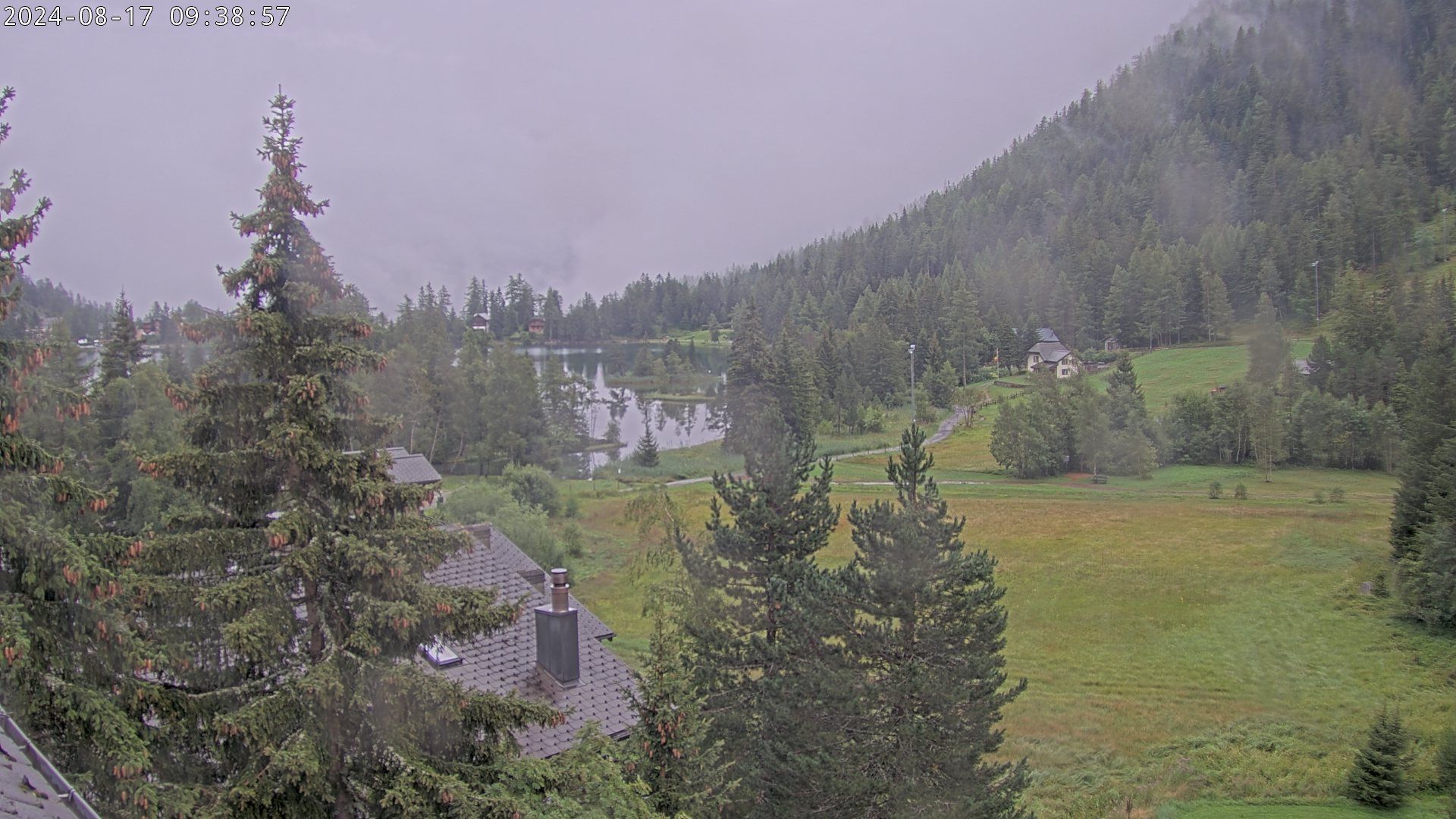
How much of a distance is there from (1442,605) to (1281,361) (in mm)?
40221

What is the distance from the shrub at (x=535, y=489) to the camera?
139ft

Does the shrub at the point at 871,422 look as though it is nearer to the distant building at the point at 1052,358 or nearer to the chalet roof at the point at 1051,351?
the distant building at the point at 1052,358

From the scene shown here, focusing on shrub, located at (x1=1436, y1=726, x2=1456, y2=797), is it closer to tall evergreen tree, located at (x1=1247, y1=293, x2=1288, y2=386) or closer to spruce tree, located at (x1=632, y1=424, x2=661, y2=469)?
tall evergreen tree, located at (x1=1247, y1=293, x2=1288, y2=386)

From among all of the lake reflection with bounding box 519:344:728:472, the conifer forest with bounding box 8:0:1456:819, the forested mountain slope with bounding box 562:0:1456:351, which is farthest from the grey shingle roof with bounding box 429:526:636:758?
the forested mountain slope with bounding box 562:0:1456:351

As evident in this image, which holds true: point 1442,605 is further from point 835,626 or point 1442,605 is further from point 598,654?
point 598,654

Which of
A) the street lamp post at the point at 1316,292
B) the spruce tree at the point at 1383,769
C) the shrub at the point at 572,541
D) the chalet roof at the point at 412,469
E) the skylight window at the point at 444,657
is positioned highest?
the street lamp post at the point at 1316,292

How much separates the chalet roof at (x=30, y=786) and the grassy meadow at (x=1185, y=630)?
6532 millimetres

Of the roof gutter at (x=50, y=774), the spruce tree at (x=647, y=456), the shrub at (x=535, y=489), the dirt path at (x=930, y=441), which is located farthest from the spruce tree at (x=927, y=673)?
the spruce tree at (x=647, y=456)

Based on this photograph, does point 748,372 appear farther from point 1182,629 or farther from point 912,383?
point 1182,629

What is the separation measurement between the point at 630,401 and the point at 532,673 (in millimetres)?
80263

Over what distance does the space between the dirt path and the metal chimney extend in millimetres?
37209

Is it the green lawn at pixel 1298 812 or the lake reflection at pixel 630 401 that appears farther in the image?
the lake reflection at pixel 630 401

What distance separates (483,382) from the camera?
58.9 metres

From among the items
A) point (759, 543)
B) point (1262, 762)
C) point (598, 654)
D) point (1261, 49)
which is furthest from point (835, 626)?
point (1261, 49)
